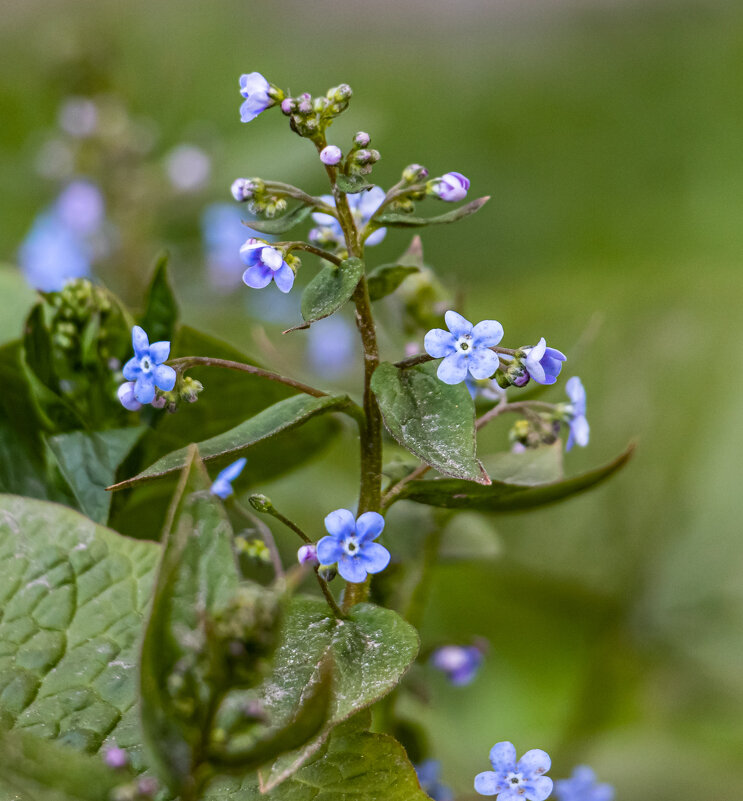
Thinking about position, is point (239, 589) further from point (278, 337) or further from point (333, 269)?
point (278, 337)

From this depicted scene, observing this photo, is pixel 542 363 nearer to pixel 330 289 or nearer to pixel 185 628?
pixel 330 289

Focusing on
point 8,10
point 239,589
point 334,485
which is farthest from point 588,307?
point 8,10

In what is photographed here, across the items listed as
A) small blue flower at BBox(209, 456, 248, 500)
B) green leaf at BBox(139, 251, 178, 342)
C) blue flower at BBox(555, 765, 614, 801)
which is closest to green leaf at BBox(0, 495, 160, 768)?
small blue flower at BBox(209, 456, 248, 500)

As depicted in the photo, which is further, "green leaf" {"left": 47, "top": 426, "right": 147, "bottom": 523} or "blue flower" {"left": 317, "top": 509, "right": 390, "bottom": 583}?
"green leaf" {"left": 47, "top": 426, "right": 147, "bottom": 523}

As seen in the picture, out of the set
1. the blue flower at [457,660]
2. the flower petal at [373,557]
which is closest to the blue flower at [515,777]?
the flower petal at [373,557]

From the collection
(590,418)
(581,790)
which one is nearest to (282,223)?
(581,790)

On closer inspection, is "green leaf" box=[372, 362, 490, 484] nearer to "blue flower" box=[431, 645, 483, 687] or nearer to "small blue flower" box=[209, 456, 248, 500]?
"small blue flower" box=[209, 456, 248, 500]
